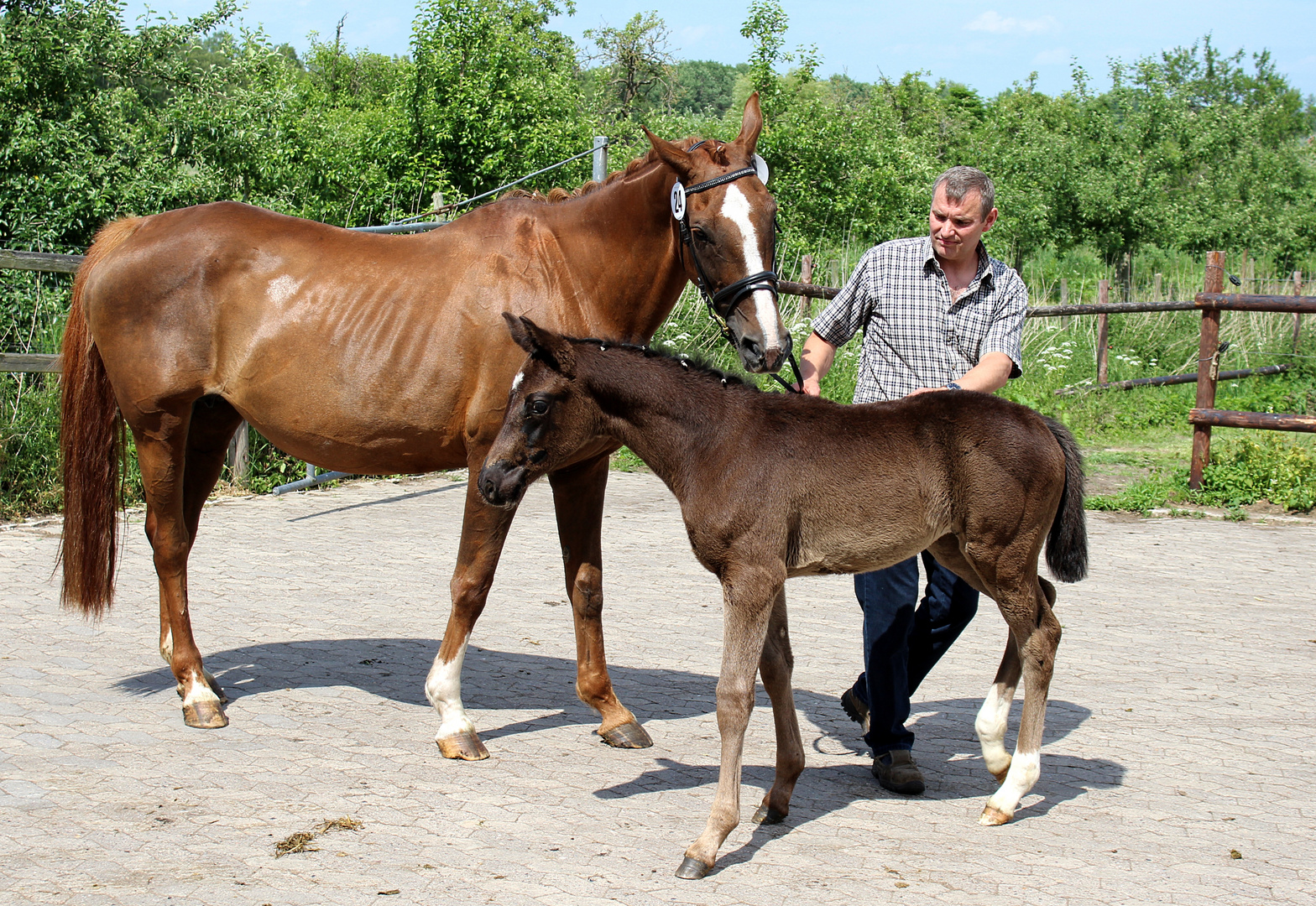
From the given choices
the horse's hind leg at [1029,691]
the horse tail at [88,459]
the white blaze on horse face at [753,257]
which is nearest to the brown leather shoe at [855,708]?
the horse's hind leg at [1029,691]

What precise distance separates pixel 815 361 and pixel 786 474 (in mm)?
900

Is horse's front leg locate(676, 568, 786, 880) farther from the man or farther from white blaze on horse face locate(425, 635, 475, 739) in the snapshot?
white blaze on horse face locate(425, 635, 475, 739)

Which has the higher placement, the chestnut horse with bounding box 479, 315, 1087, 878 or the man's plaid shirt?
the man's plaid shirt

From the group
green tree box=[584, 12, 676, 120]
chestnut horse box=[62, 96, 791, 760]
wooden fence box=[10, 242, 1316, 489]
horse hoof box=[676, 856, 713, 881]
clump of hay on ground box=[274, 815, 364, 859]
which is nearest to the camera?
horse hoof box=[676, 856, 713, 881]

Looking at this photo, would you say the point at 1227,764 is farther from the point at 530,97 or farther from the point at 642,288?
the point at 530,97

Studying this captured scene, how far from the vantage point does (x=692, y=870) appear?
10.4 feet

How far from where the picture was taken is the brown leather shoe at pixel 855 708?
4438 millimetres

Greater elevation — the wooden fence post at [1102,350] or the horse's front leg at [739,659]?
the wooden fence post at [1102,350]

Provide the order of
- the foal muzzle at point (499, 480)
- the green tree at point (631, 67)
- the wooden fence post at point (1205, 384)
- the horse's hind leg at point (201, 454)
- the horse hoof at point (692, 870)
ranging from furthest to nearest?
the green tree at point (631, 67) → the wooden fence post at point (1205, 384) → the horse's hind leg at point (201, 454) → the foal muzzle at point (499, 480) → the horse hoof at point (692, 870)

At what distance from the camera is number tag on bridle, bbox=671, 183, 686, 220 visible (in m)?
4.10

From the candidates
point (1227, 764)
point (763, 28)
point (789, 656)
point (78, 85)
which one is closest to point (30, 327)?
point (78, 85)

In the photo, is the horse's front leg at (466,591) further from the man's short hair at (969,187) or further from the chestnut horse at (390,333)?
the man's short hair at (969,187)

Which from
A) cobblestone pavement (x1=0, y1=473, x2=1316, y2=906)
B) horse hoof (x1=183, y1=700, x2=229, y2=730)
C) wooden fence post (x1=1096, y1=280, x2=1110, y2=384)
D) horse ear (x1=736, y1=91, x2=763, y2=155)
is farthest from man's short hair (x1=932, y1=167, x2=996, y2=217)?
wooden fence post (x1=1096, y1=280, x2=1110, y2=384)

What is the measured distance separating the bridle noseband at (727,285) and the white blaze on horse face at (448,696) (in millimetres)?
1725
